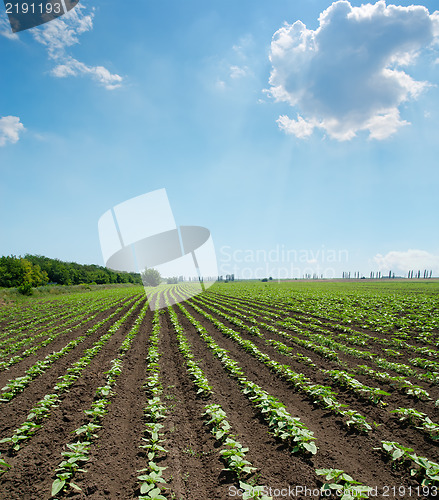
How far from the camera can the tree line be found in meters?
68.2

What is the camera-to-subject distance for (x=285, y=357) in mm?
9453

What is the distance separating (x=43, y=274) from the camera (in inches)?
3307

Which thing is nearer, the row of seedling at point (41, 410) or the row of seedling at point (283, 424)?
the row of seedling at point (283, 424)

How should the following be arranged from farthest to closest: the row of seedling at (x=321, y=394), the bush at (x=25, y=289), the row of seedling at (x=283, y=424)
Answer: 1. the bush at (x=25, y=289)
2. the row of seedling at (x=321, y=394)
3. the row of seedling at (x=283, y=424)

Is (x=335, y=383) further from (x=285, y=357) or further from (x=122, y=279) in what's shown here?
(x=122, y=279)

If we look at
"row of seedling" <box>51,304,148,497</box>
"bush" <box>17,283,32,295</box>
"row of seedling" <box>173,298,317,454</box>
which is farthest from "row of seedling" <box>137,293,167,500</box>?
"bush" <box>17,283,32,295</box>

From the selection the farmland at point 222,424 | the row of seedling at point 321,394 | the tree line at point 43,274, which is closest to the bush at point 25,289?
the tree line at point 43,274

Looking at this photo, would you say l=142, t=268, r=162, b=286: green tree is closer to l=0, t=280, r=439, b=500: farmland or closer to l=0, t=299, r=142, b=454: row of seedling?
l=0, t=299, r=142, b=454: row of seedling

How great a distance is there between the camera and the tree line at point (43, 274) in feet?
224

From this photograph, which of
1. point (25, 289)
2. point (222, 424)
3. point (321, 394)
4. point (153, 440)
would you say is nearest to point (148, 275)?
point (25, 289)

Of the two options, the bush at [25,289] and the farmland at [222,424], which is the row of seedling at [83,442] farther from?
the bush at [25,289]

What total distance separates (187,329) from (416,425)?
1168 centimetres

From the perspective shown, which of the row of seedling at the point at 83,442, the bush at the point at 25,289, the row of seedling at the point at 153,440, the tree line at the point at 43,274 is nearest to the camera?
the row of seedling at the point at 153,440

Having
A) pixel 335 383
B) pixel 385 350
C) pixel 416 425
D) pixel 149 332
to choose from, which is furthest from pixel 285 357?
pixel 149 332
